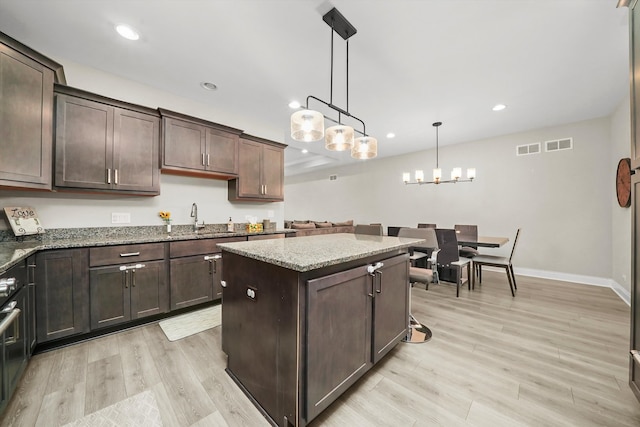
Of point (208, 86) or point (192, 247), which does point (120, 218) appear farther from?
point (208, 86)

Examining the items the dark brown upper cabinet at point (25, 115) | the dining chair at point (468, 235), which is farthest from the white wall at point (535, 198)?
the dark brown upper cabinet at point (25, 115)

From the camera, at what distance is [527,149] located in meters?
4.75

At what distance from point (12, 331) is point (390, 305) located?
2.45 metres

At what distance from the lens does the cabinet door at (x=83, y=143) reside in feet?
7.54

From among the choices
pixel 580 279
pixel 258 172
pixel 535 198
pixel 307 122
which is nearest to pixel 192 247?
pixel 258 172

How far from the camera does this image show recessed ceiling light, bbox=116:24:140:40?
6.93ft

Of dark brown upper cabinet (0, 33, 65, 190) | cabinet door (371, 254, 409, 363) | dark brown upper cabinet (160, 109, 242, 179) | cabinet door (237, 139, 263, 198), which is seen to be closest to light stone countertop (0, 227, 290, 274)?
dark brown upper cabinet (0, 33, 65, 190)

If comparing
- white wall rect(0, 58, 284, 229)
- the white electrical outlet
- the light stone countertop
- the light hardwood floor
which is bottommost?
the light hardwood floor

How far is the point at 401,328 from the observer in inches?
82.7

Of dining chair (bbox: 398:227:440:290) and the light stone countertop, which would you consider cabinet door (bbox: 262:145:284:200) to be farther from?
dining chair (bbox: 398:227:440:290)

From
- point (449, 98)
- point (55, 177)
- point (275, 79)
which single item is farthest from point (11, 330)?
point (449, 98)

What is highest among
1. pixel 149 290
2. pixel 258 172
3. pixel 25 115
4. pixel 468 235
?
pixel 25 115

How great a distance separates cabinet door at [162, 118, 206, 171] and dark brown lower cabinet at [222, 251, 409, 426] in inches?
72.9

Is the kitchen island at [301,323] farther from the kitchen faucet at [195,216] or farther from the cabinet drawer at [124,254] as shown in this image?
the kitchen faucet at [195,216]
